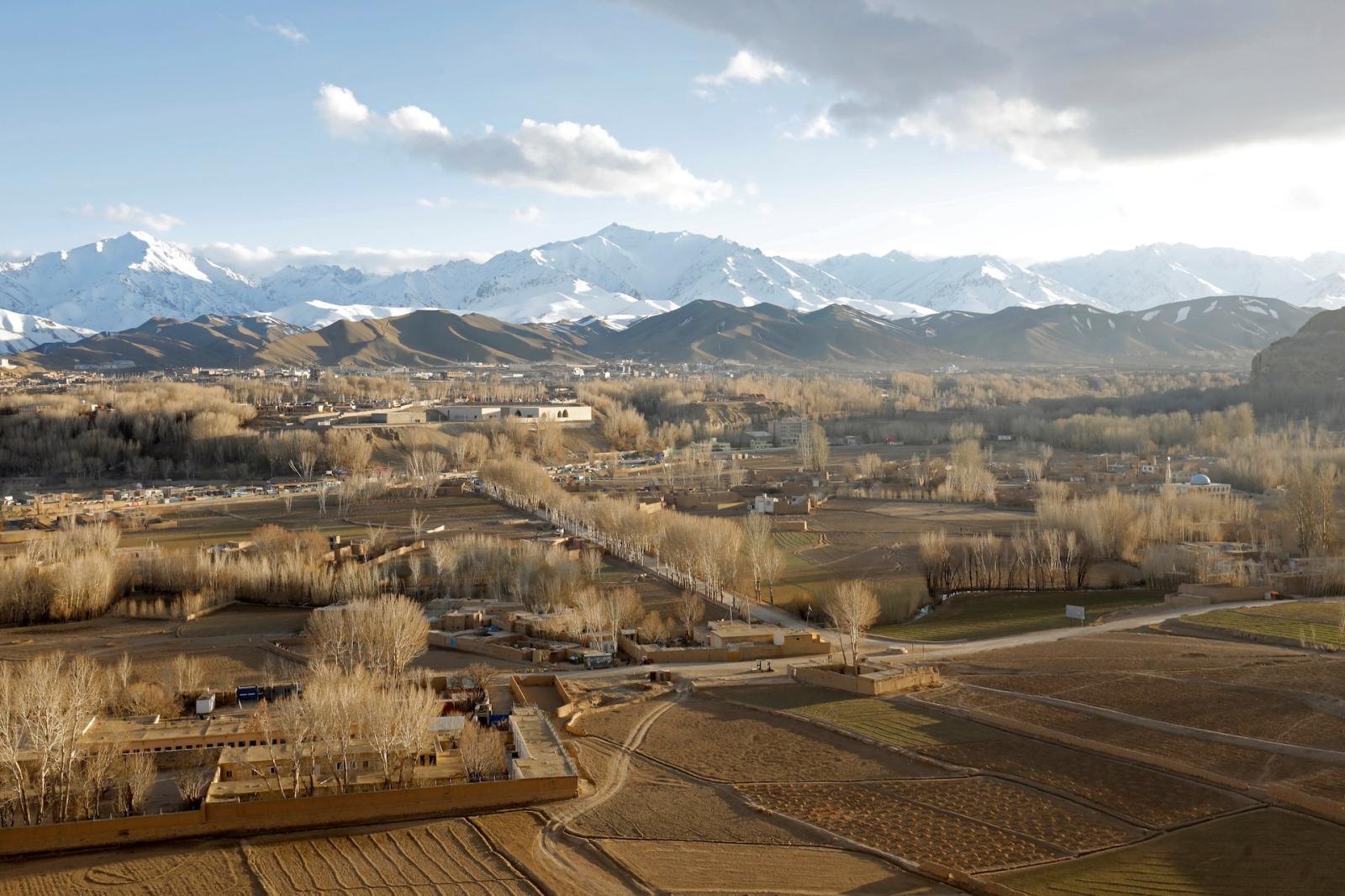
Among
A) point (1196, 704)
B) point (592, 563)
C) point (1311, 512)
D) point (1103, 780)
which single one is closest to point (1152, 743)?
point (1103, 780)

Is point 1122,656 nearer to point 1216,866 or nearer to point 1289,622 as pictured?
point 1289,622

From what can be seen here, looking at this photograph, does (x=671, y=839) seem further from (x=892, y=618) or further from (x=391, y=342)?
(x=391, y=342)

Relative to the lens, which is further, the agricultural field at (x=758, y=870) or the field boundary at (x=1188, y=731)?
the field boundary at (x=1188, y=731)

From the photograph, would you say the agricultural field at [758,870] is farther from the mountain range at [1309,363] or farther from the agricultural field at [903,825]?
the mountain range at [1309,363]

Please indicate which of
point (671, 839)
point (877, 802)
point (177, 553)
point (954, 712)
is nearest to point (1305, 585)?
point (954, 712)

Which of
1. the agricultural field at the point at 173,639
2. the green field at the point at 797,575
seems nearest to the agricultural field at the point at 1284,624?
the green field at the point at 797,575

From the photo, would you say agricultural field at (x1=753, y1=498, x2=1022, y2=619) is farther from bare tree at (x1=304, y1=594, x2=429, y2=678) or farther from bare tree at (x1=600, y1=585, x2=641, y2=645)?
bare tree at (x1=304, y1=594, x2=429, y2=678)

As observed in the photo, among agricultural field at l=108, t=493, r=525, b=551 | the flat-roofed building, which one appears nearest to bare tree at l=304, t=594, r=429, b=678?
agricultural field at l=108, t=493, r=525, b=551
